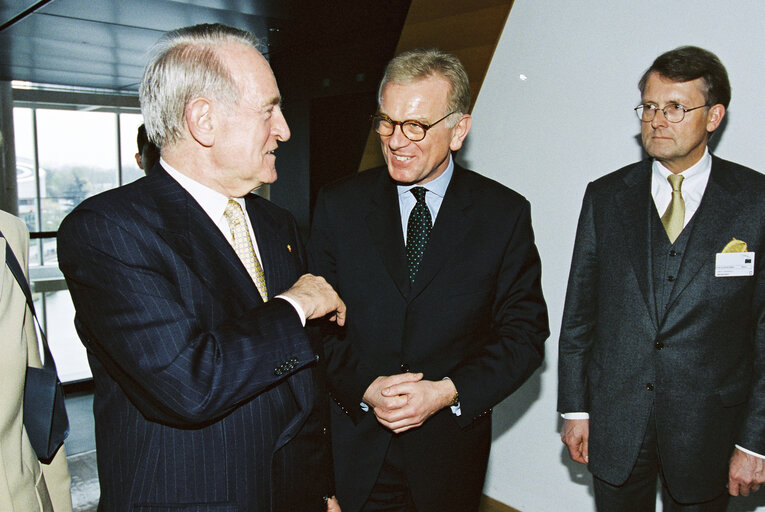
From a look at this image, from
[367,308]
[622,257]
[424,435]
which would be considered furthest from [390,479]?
[622,257]

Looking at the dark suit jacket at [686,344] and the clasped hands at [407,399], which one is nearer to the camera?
the clasped hands at [407,399]

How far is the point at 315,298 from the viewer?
4.53 ft

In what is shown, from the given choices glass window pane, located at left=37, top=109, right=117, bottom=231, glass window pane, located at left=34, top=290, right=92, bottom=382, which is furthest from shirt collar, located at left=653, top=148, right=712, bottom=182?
glass window pane, located at left=37, top=109, right=117, bottom=231

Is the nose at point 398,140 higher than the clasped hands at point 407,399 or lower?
higher

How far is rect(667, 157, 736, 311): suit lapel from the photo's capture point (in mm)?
1940

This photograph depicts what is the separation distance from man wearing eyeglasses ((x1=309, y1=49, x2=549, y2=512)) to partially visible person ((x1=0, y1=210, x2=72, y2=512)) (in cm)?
84

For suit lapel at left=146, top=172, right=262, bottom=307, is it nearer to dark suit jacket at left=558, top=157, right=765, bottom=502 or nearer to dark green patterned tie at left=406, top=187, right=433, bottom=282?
dark green patterned tie at left=406, top=187, right=433, bottom=282

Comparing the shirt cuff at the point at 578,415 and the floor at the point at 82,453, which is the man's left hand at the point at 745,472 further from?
the floor at the point at 82,453

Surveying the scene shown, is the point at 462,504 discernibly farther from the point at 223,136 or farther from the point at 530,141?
the point at 530,141

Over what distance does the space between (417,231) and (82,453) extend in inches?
148

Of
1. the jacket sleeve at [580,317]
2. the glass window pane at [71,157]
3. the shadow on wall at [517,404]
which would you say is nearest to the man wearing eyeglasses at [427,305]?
the jacket sleeve at [580,317]

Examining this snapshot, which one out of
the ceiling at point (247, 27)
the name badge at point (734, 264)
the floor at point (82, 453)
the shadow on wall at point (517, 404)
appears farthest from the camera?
the floor at point (82, 453)

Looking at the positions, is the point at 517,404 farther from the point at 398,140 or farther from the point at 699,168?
the point at 398,140

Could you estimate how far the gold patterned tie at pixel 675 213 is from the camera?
2.03 m
